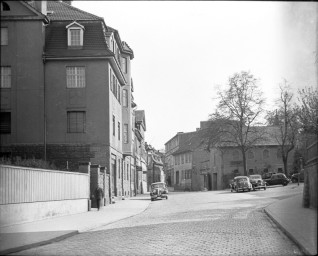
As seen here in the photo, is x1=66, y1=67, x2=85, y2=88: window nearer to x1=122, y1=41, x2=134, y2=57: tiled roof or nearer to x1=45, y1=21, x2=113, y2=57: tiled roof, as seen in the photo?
x1=45, y1=21, x2=113, y2=57: tiled roof

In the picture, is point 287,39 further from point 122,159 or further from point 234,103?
point 234,103

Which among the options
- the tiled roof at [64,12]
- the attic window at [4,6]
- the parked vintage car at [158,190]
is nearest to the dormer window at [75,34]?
the tiled roof at [64,12]

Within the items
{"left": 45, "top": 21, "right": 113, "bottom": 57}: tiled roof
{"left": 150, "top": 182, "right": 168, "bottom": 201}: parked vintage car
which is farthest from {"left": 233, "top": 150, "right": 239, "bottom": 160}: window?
{"left": 45, "top": 21, "right": 113, "bottom": 57}: tiled roof

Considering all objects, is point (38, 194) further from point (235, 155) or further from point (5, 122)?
point (235, 155)

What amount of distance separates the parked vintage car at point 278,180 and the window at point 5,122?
135 feet

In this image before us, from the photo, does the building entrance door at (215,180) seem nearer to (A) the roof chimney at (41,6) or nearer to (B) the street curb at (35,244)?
(B) the street curb at (35,244)

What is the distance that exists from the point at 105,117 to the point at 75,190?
10339 mm

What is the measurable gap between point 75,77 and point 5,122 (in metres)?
2.58

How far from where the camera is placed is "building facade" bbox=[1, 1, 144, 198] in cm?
1066

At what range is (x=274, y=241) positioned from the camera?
11992mm

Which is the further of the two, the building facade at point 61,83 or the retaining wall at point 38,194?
the retaining wall at point 38,194

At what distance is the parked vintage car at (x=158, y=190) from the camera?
1491 inches

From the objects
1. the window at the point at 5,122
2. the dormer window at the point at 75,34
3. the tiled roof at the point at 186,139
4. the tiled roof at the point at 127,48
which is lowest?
the tiled roof at the point at 186,139

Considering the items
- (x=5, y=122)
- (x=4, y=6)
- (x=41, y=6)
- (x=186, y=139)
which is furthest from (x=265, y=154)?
(x=4, y=6)
